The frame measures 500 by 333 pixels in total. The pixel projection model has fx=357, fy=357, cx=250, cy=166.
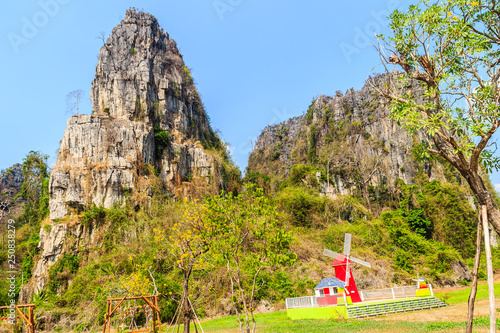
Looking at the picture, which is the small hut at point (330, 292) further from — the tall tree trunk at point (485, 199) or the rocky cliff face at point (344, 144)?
the rocky cliff face at point (344, 144)

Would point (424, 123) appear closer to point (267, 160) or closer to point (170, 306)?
point (170, 306)

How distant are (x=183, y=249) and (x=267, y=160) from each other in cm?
6234

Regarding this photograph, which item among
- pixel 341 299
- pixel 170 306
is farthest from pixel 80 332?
pixel 341 299

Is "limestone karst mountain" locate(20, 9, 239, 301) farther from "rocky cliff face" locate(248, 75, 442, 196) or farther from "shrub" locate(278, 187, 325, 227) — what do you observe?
"rocky cliff face" locate(248, 75, 442, 196)

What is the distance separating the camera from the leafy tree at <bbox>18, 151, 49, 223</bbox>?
36.6 metres

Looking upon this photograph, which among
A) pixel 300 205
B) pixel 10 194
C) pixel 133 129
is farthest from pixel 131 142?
pixel 10 194

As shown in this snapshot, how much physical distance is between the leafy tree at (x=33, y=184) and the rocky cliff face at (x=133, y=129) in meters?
10.6

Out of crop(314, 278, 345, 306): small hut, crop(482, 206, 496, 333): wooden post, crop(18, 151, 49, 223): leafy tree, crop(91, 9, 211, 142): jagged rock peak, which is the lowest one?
crop(314, 278, 345, 306): small hut

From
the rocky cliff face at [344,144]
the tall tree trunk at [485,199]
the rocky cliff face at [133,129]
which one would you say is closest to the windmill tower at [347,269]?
the tall tree trunk at [485,199]

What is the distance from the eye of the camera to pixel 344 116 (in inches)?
2484

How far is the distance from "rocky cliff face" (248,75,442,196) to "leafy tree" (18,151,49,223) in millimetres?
29248

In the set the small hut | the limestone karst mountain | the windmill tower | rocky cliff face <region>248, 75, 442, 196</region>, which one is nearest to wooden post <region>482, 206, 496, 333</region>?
the small hut

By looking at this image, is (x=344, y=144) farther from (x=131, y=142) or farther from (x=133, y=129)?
(x=131, y=142)

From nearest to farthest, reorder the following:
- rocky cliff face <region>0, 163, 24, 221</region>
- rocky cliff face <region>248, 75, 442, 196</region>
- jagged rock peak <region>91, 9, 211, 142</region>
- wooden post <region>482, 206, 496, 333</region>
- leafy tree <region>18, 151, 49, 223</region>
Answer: wooden post <region>482, 206, 496, 333</region> → jagged rock peak <region>91, 9, 211, 142</region> → leafy tree <region>18, 151, 49, 223</region> → rocky cliff face <region>0, 163, 24, 221</region> → rocky cliff face <region>248, 75, 442, 196</region>
